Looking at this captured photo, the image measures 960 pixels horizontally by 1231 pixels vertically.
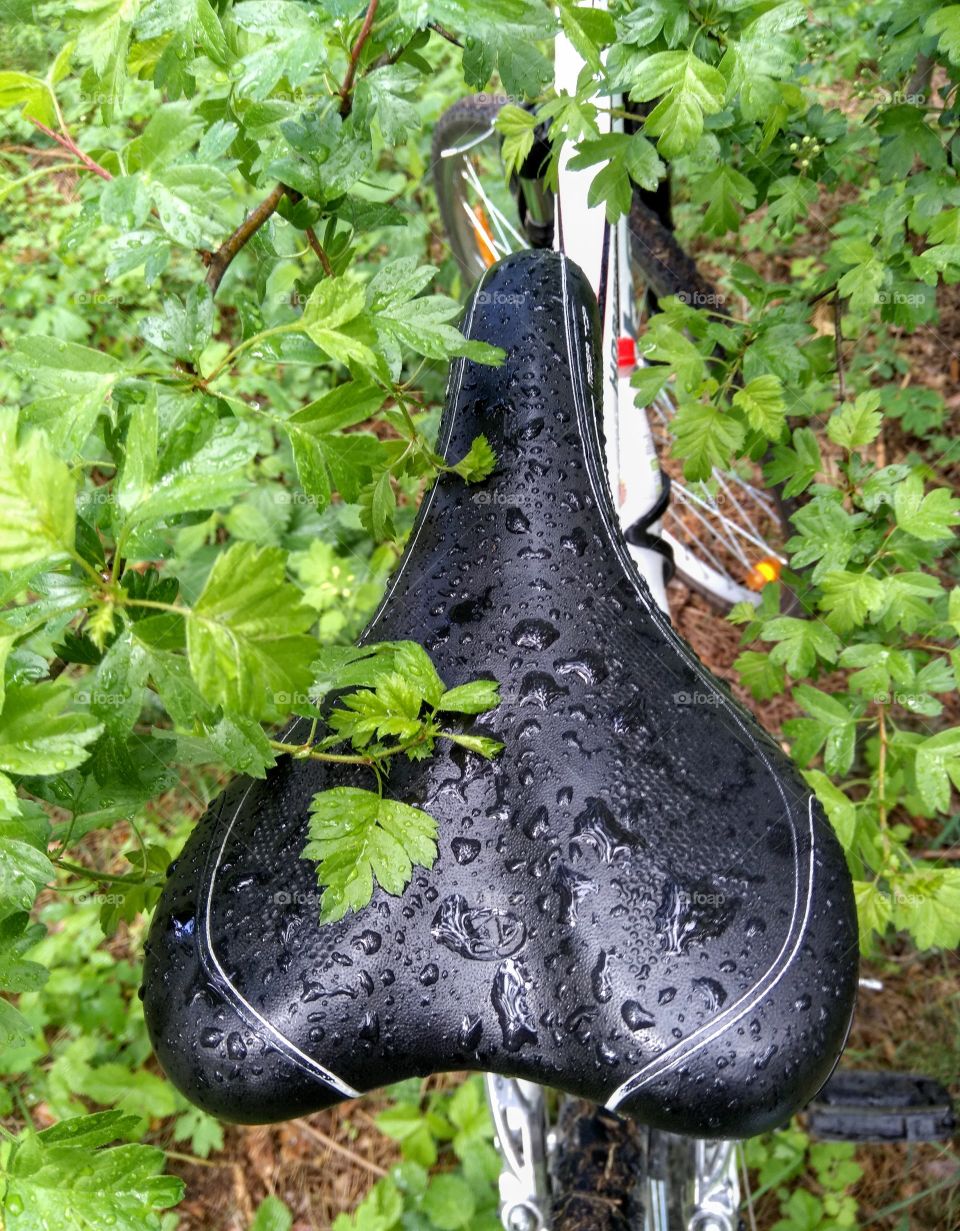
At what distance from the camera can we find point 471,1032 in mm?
1056

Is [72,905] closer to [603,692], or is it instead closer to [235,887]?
[235,887]

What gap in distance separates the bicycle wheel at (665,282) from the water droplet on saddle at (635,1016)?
1535 millimetres

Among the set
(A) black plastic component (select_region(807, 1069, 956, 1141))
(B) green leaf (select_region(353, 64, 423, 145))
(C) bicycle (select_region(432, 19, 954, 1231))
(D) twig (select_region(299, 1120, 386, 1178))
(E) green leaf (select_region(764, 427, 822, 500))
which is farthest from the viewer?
(D) twig (select_region(299, 1120, 386, 1178))

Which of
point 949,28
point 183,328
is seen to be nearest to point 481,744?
point 183,328

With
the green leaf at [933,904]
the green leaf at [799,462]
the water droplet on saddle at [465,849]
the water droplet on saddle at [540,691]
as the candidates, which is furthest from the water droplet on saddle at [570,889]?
A: the green leaf at [799,462]

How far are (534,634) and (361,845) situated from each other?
375 millimetres

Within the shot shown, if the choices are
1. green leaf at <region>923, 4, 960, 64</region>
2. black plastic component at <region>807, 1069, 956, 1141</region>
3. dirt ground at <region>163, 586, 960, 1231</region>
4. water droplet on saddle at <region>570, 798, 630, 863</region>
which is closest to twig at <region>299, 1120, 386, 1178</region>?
dirt ground at <region>163, 586, 960, 1231</region>

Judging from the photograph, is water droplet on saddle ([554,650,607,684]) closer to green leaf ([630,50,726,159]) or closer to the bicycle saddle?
the bicycle saddle

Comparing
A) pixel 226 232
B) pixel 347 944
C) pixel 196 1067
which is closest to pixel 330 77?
pixel 226 232

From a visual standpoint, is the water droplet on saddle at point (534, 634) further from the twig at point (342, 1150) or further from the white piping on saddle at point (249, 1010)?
the twig at point (342, 1150)

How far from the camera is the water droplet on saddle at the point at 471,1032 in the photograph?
1053mm

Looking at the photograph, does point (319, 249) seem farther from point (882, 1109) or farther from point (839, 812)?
point (882, 1109)

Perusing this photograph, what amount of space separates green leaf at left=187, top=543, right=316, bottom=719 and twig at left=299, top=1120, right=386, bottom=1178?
2.42 metres

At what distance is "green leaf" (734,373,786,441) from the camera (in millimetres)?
1678
